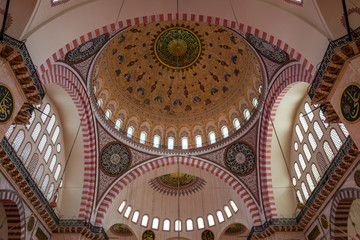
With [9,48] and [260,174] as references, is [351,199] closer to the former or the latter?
[260,174]

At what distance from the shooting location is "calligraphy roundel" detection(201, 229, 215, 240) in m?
15.4

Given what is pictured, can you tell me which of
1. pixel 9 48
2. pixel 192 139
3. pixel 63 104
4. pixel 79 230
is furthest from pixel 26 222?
pixel 192 139

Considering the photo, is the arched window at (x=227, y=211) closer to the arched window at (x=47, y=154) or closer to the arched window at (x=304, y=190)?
the arched window at (x=304, y=190)

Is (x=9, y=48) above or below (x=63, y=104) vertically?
below

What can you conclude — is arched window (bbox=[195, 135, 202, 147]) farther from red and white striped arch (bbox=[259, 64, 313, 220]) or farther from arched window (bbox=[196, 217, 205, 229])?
arched window (bbox=[196, 217, 205, 229])

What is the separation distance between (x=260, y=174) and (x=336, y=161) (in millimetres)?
4386

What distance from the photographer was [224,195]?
49.0 ft

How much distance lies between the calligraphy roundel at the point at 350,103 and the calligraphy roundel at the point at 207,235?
38.5 feet

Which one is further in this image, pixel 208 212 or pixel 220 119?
pixel 208 212

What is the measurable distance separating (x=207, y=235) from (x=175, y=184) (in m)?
3.23

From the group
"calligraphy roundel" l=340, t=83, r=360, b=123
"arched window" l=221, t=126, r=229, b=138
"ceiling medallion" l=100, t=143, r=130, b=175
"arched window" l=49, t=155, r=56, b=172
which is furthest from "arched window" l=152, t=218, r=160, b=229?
"calligraphy roundel" l=340, t=83, r=360, b=123

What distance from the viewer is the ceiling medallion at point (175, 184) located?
1594 centimetres

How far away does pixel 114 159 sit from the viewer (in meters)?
13.0

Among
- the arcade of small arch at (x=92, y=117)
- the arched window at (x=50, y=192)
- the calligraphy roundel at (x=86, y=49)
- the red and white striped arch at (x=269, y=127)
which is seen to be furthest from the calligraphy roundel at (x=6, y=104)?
the red and white striped arch at (x=269, y=127)
